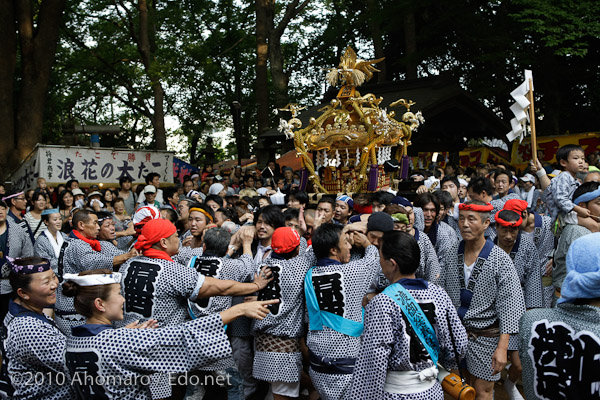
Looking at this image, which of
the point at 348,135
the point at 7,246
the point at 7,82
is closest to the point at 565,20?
the point at 348,135

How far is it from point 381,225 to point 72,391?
7.78 ft

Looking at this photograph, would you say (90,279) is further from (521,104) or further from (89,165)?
(89,165)

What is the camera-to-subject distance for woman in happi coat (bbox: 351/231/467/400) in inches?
101

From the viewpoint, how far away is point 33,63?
1388 centimetres

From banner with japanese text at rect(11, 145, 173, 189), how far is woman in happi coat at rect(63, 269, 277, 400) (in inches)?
391

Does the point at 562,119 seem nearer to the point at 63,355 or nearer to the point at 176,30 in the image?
the point at 176,30

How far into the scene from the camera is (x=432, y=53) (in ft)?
57.2

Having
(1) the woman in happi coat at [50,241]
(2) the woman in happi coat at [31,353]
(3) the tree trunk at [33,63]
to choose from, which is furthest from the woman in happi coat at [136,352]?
(3) the tree trunk at [33,63]

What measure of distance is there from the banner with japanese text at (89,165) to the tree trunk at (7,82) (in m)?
0.70

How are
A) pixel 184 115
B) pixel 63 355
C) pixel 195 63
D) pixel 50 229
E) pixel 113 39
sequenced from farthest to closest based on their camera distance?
1. pixel 184 115
2. pixel 195 63
3. pixel 113 39
4. pixel 50 229
5. pixel 63 355

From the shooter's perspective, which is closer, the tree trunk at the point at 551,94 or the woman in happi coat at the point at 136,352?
the woman in happi coat at the point at 136,352

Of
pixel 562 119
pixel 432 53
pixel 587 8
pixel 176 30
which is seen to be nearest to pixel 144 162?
pixel 176 30

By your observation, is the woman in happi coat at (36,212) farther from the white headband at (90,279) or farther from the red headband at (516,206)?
the red headband at (516,206)

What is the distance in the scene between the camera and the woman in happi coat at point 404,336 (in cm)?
256
